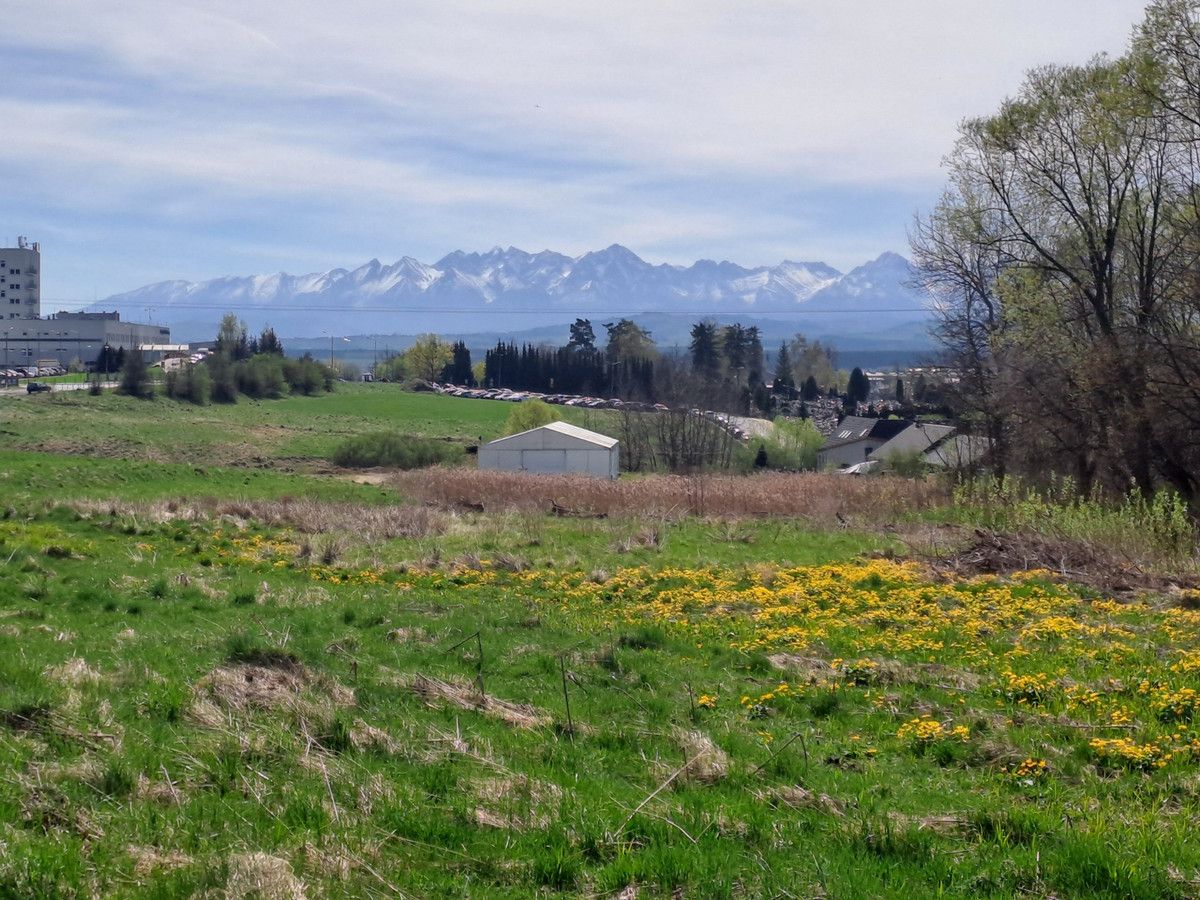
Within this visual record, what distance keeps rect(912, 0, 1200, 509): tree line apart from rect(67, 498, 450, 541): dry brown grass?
18.0 m

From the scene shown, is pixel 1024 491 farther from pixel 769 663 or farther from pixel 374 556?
pixel 769 663

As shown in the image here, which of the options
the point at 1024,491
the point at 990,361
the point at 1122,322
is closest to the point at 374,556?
the point at 1024,491

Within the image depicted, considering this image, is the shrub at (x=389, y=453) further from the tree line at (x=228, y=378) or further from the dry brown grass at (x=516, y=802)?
the dry brown grass at (x=516, y=802)

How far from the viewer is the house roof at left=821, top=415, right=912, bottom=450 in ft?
326

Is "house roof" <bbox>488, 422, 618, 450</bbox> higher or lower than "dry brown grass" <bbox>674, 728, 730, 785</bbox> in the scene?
lower

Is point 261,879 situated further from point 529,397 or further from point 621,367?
point 621,367

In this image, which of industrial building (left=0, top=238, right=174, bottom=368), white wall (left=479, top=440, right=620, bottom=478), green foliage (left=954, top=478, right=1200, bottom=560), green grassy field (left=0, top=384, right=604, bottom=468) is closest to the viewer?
green foliage (left=954, top=478, right=1200, bottom=560)

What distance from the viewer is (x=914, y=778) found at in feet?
23.9

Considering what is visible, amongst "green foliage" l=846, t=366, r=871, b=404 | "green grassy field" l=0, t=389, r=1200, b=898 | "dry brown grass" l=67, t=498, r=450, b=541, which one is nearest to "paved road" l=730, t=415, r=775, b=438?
"green foliage" l=846, t=366, r=871, b=404

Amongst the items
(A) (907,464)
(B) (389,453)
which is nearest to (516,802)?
(A) (907,464)

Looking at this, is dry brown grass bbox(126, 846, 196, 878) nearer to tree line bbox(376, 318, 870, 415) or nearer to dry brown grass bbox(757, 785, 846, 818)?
dry brown grass bbox(757, 785, 846, 818)

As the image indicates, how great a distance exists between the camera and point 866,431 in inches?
4082

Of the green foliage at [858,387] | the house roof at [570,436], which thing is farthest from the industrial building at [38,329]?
the house roof at [570,436]

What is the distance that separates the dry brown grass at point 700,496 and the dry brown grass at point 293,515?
6.41 meters
